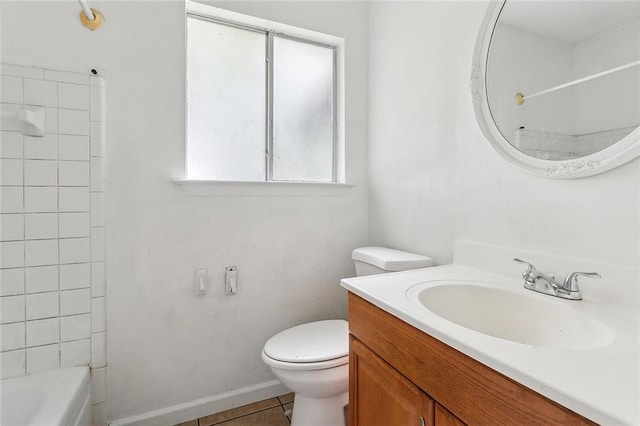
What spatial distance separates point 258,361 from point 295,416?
0.40m

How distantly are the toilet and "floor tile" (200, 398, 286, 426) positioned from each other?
0.34 meters

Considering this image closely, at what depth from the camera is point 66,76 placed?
122 cm

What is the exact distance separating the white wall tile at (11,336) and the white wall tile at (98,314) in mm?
226

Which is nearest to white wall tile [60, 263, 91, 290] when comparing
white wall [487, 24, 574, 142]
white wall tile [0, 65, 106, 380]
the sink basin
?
white wall tile [0, 65, 106, 380]

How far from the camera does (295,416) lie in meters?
1.28

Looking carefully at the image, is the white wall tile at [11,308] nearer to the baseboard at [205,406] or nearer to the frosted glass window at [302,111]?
the baseboard at [205,406]

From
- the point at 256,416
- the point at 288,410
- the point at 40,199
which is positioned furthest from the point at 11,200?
the point at 288,410

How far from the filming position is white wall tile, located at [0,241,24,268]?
114 centimetres

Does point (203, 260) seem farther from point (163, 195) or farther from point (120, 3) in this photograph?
point (120, 3)

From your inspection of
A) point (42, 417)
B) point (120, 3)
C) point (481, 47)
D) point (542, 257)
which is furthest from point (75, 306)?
point (481, 47)

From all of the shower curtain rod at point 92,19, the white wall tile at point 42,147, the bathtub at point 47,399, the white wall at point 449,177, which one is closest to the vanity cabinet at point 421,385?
the white wall at point 449,177

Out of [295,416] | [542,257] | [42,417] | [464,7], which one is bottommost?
[295,416]

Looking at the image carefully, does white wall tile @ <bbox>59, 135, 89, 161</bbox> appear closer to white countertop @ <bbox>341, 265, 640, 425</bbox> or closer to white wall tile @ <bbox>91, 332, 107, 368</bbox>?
white wall tile @ <bbox>91, 332, 107, 368</bbox>

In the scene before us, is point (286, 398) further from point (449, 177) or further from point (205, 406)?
point (449, 177)
